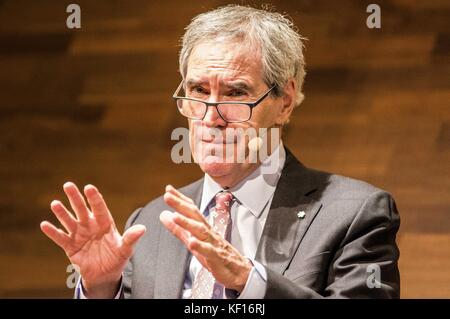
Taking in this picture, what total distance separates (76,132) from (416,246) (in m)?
1.26

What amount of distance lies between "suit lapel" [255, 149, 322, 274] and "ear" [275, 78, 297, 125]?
0.14 meters

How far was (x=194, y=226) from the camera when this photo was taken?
1668 millimetres

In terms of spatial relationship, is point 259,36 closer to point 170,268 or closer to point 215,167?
point 215,167

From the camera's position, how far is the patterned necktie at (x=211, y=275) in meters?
1.97

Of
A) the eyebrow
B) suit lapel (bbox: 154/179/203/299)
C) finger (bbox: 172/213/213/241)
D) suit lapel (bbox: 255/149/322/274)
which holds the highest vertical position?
Result: the eyebrow

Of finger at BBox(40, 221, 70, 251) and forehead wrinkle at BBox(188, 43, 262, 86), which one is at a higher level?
forehead wrinkle at BBox(188, 43, 262, 86)

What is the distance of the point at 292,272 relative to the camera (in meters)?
1.99

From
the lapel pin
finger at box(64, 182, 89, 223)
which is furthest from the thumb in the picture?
the lapel pin

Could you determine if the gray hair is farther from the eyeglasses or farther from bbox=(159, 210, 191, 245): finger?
bbox=(159, 210, 191, 245): finger

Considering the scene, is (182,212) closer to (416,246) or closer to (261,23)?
(261,23)

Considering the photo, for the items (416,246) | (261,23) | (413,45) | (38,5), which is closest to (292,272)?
(261,23)

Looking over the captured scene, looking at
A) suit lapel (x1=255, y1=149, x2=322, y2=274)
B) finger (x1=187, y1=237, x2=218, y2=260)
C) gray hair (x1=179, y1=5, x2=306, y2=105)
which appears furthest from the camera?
gray hair (x1=179, y1=5, x2=306, y2=105)

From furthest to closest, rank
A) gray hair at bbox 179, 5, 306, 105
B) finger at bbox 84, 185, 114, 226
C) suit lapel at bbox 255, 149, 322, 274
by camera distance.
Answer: gray hair at bbox 179, 5, 306, 105 → suit lapel at bbox 255, 149, 322, 274 → finger at bbox 84, 185, 114, 226

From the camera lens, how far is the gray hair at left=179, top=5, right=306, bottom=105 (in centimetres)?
214
